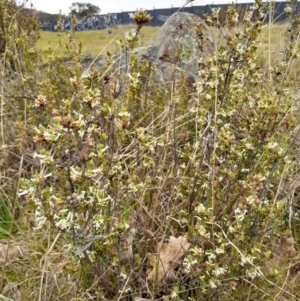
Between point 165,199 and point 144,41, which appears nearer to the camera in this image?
point 165,199

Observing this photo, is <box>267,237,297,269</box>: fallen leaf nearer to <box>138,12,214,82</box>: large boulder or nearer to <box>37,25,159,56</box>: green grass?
<box>37,25,159,56</box>: green grass

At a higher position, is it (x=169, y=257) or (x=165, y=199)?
(x=165, y=199)

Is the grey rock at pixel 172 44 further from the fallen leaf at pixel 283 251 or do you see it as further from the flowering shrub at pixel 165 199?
the fallen leaf at pixel 283 251

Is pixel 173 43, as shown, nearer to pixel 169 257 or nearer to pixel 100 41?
pixel 169 257

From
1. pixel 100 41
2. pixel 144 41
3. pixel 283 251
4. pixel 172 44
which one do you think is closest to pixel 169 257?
pixel 283 251

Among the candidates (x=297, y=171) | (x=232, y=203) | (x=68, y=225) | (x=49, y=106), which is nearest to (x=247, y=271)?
(x=232, y=203)

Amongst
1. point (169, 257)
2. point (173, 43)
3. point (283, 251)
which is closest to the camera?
point (169, 257)

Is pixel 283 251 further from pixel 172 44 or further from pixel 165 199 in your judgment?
pixel 172 44

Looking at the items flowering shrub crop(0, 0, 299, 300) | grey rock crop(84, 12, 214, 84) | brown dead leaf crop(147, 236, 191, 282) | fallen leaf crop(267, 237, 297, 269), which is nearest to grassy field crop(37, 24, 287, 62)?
grey rock crop(84, 12, 214, 84)

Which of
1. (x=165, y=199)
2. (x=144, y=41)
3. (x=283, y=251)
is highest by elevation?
(x=144, y=41)

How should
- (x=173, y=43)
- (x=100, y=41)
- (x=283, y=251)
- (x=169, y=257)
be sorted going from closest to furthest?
(x=169, y=257) < (x=283, y=251) < (x=173, y=43) < (x=100, y=41)

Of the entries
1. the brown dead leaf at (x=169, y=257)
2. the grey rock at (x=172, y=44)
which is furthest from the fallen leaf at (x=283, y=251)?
the grey rock at (x=172, y=44)

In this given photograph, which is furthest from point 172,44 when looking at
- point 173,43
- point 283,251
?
point 283,251

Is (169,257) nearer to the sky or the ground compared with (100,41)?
nearer to the ground
